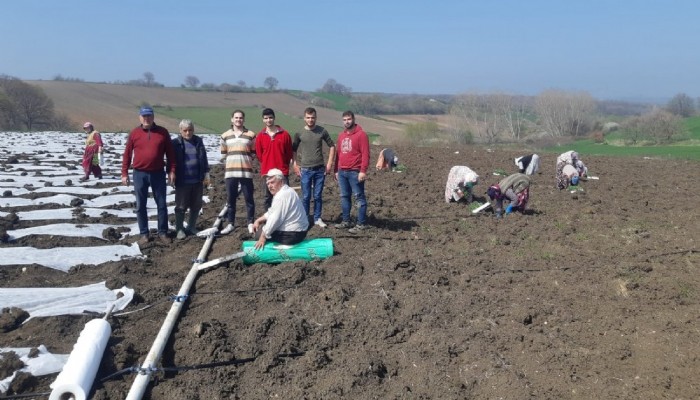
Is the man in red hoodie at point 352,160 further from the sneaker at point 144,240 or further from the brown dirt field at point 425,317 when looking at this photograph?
the sneaker at point 144,240

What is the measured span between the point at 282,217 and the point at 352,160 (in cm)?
174

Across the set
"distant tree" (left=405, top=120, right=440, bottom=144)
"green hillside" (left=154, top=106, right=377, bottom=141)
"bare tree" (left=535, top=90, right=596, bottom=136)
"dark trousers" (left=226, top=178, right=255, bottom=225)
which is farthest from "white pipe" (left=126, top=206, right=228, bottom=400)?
"bare tree" (left=535, top=90, right=596, bottom=136)

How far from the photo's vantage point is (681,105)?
53406 millimetres

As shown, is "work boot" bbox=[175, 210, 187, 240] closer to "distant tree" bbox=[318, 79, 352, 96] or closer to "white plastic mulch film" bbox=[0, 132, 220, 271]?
Answer: "white plastic mulch film" bbox=[0, 132, 220, 271]

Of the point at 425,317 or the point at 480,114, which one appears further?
the point at 480,114

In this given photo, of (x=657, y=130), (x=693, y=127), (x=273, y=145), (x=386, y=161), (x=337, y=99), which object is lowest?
(x=386, y=161)

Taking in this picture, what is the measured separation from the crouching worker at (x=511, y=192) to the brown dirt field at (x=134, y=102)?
21.8m

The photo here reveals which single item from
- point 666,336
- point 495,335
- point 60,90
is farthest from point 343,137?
point 60,90

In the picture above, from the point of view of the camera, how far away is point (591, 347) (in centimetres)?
447

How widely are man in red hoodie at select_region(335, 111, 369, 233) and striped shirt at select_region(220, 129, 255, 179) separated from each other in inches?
46.3

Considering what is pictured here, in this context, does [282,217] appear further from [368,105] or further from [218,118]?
[368,105]

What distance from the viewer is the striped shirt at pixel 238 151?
24.6ft

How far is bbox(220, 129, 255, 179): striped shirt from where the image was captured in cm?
749

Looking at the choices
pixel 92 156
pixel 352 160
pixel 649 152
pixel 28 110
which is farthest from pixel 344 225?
pixel 28 110
